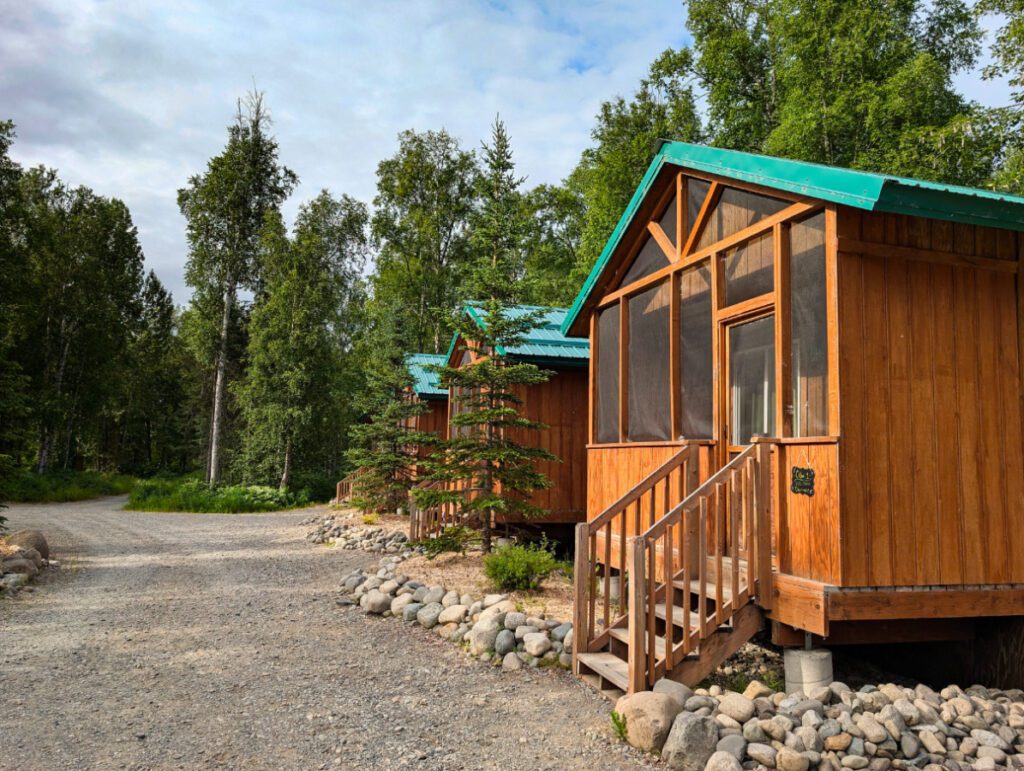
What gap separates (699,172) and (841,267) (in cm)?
239

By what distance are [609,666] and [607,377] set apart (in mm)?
3876

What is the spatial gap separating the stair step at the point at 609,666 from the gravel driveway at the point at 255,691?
21 cm

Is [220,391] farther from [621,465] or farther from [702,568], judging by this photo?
[702,568]

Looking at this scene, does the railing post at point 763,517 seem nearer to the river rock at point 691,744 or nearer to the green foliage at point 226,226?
the river rock at point 691,744

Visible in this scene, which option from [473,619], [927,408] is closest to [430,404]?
[473,619]

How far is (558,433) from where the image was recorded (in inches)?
467

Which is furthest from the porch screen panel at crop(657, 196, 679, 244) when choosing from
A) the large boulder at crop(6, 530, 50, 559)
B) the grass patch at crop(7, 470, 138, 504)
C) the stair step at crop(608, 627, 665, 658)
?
the grass patch at crop(7, 470, 138, 504)

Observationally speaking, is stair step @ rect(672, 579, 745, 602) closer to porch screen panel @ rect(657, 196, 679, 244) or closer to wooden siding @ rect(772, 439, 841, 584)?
wooden siding @ rect(772, 439, 841, 584)

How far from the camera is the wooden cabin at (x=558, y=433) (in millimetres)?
11547

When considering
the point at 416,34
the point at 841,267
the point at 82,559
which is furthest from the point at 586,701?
the point at 82,559

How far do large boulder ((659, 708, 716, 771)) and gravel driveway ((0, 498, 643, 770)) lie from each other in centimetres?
26

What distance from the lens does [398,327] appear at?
61.5 feet

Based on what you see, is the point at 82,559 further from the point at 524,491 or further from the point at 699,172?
the point at 699,172

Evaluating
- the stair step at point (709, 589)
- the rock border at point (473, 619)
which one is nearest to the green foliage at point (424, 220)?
the rock border at point (473, 619)
